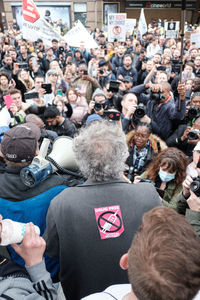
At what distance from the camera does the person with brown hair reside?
0.53 m

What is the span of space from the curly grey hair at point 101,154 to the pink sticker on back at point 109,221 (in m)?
0.14

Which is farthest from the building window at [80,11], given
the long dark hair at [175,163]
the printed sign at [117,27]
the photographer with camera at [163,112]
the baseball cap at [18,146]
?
the baseball cap at [18,146]

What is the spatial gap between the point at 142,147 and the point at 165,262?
2021mm

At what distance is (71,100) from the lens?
3666 mm

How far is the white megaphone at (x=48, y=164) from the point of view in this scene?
47.9 inches

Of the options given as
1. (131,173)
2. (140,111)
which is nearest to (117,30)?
(140,111)

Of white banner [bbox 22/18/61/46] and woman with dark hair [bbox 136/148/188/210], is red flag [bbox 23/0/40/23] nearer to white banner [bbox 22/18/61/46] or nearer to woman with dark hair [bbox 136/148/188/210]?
white banner [bbox 22/18/61/46]

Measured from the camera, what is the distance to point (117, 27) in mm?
6996

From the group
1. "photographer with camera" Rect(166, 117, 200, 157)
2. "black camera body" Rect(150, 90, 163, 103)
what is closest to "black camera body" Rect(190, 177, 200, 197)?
"photographer with camera" Rect(166, 117, 200, 157)

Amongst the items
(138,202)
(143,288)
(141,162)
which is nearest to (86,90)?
(141,162)

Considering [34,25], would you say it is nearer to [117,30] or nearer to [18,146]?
[117,30]

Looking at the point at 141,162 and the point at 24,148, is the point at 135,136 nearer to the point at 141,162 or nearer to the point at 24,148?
the point at 141,162

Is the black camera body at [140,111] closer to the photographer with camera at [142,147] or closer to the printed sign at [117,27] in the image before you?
the photographer with camera at [142,147]

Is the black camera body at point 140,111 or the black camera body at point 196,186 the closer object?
the black camera body at point 196,186
